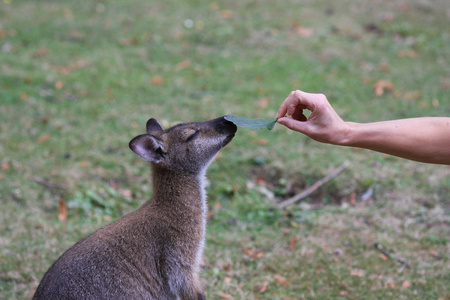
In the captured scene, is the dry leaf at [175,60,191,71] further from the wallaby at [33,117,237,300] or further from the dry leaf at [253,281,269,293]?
the dry leaf at [253,281,269,293]

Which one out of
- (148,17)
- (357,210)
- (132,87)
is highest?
(148,17)

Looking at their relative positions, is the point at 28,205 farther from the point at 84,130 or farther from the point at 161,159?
the point at 161,159

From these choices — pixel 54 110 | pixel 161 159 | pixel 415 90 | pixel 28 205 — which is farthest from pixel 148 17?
pixel 161 159

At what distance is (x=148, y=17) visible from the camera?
364 inches

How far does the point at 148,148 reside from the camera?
2.99 meters

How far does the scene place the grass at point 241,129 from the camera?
13.1 ft

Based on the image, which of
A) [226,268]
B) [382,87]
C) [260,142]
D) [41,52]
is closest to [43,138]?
[260,142]

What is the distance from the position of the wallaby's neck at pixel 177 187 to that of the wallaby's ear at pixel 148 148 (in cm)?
13

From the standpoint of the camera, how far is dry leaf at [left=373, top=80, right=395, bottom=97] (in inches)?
277

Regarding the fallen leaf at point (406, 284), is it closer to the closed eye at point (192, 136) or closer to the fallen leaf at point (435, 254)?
the fallen leaf at point (435, 254)

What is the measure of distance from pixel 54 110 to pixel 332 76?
12.6 ft

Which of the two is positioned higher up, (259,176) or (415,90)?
(415,90)

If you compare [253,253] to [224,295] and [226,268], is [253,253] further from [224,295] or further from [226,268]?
[224,295]

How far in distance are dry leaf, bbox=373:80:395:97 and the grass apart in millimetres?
142
